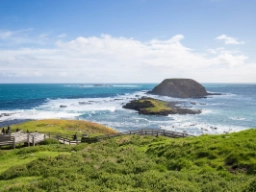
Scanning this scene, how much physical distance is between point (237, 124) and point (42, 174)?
65.0 metres

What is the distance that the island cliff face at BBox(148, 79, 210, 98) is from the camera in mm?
168700

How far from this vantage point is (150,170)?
587 inches

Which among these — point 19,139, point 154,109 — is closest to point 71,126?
point 19,139

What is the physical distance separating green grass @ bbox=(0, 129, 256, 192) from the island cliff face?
149070 millimetres

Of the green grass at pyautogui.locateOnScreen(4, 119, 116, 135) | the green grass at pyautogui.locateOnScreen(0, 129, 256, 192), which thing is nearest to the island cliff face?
the green grass at pyautogui.locateOnScreen(4, 119, 116, 135)

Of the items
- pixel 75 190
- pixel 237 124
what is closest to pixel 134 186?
pixel 75 190

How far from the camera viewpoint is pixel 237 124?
66.9 meters

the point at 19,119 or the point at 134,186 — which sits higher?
the point at 134,186

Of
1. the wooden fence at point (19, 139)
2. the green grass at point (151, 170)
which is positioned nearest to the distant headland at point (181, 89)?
the wooden fence at point (19, 139)

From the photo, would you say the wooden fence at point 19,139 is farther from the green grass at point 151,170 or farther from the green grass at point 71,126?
the green grass at point 71,126

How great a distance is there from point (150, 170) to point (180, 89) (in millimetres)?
165350

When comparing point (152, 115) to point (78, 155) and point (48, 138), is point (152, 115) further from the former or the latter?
point (78, 155)

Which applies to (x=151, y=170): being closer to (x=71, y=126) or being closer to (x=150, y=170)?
(x=150, y=170)

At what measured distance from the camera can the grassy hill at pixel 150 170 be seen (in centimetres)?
1242
